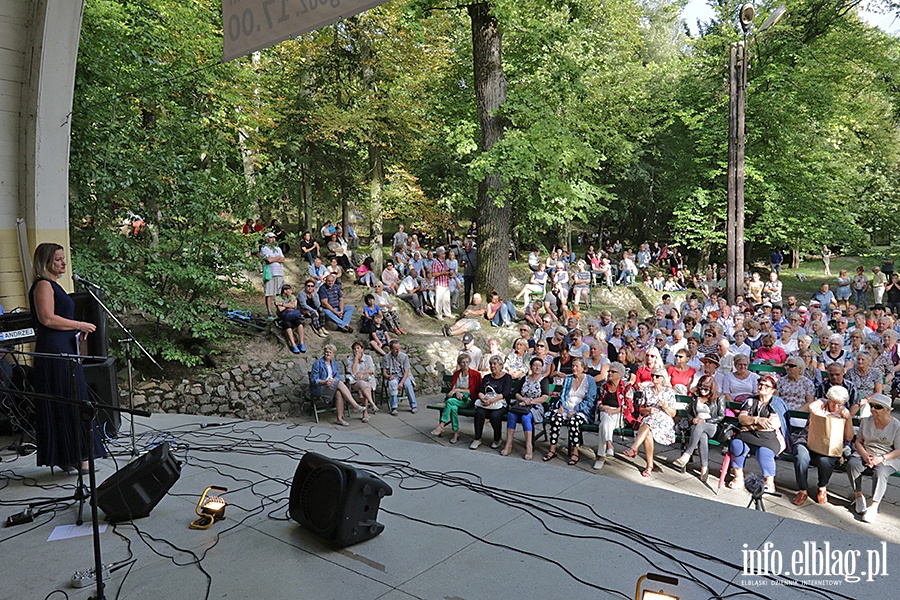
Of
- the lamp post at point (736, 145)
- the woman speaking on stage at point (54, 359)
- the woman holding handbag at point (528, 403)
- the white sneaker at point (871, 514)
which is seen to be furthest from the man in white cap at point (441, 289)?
the woman speaking on stage at point (54, 359)

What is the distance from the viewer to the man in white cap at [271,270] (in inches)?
471

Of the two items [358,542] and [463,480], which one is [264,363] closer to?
[463,480]

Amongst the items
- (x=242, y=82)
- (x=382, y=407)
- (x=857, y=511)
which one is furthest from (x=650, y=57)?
(x=857, y=511)

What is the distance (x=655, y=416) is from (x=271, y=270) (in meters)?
7.61

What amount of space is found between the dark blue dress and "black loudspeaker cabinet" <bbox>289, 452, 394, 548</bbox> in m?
1.54

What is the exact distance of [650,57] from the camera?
119ft

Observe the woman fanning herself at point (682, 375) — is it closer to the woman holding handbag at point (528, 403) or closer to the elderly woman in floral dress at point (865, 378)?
the woman holding handbag at point (528, 403)

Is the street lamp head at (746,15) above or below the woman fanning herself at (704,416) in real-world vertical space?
above

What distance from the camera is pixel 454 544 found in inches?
157

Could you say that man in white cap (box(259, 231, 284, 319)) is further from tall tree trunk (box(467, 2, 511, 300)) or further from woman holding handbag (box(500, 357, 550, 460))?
woman holding handbag (box(500, 357, 550, 460))

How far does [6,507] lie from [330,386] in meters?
5.38

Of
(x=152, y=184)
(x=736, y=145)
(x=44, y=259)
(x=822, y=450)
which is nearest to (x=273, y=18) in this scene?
(x=44, y=259)

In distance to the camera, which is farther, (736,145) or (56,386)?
(736,145)

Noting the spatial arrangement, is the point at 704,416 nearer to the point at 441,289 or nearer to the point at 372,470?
the point at 372,470
